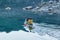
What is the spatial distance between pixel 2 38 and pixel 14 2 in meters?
111

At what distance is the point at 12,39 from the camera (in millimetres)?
27266

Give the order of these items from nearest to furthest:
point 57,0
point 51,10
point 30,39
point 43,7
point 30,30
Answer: point 30,39 → point 30,30 → point 51,10 → point 43,7 → point 57,0

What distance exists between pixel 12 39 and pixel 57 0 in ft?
252

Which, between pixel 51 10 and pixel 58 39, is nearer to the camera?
pixel 58 39

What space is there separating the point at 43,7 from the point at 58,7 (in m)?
9.33

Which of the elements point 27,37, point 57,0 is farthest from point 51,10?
point 27,37

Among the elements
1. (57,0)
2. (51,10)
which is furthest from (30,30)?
(57,0)

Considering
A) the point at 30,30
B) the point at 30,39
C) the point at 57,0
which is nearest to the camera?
the point at 30,39

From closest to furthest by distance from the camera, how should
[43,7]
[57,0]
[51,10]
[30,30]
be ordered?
[30,30], [51,10], [43,7], [57,0]

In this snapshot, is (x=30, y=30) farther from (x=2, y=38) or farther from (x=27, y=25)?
(x=2, y=38)

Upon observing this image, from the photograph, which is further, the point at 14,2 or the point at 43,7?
the point at 14,2

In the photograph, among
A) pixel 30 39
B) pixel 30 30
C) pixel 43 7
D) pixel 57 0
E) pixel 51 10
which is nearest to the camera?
pixel 30 39

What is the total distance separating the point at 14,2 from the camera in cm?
13838

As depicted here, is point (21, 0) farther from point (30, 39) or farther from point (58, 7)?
point (30, 39)
